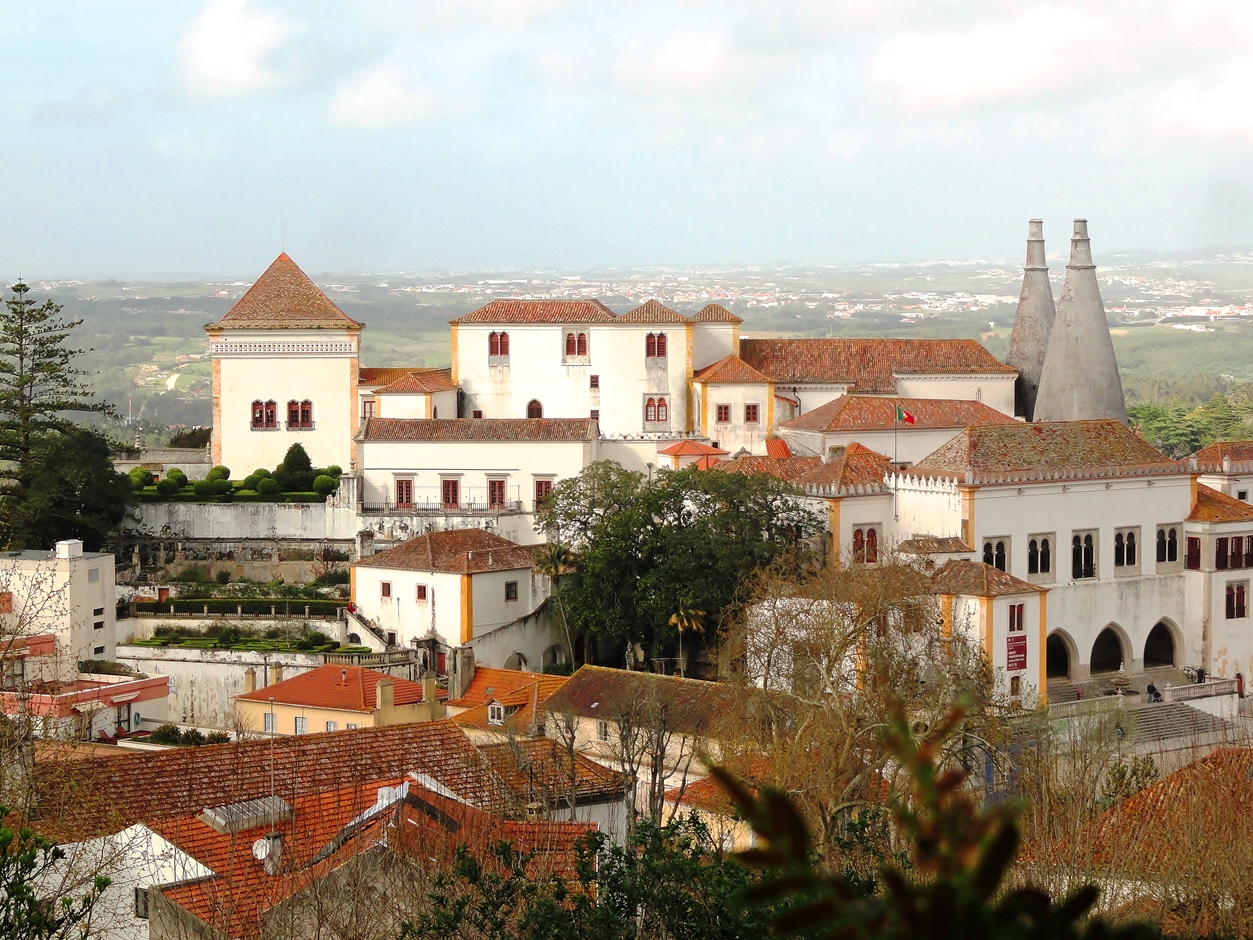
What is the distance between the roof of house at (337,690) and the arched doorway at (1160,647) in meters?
17.5

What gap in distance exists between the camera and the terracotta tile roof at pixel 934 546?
4041 centimetres

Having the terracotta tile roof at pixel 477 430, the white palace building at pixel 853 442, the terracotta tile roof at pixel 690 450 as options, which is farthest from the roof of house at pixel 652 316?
the terracotta tile roof at pixel 477 430

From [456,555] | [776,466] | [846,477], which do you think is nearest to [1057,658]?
[846,477]

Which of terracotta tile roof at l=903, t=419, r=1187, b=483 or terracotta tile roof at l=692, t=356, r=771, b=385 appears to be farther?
terracotta tile roof at l=692, t=356, r=771, b=385

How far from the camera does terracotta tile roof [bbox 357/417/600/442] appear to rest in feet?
166

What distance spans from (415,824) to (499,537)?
2744 cm

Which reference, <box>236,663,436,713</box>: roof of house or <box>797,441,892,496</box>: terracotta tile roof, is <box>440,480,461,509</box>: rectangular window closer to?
<box>236,663,436,713</box>: roof of house

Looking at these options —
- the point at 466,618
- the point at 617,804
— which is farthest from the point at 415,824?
the point at 466,618

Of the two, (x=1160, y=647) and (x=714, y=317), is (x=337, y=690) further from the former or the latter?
(x=714, y=317)

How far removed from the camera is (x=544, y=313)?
56.2 m

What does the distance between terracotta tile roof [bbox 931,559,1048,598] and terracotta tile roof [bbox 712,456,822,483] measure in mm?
7403

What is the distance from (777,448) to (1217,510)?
1231 cm

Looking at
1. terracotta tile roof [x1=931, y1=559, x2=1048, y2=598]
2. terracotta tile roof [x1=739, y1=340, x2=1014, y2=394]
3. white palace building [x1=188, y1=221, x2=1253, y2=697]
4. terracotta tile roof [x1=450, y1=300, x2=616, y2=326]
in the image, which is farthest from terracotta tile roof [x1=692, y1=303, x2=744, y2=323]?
terracotta tile roof [x1=931, y1=559, x2=1048, y2=598]

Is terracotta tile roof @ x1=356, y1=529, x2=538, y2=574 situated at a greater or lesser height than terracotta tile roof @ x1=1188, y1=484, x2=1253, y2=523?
lesser
